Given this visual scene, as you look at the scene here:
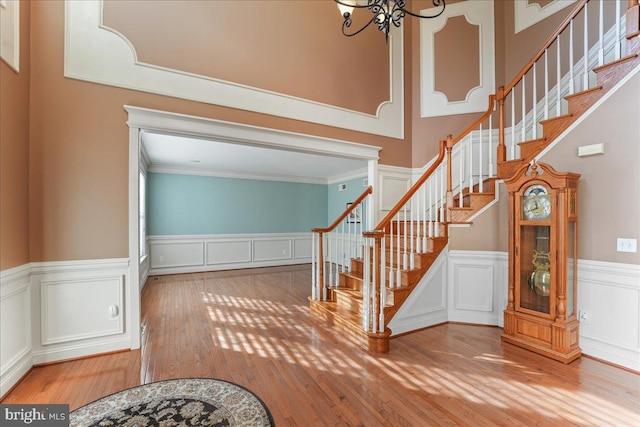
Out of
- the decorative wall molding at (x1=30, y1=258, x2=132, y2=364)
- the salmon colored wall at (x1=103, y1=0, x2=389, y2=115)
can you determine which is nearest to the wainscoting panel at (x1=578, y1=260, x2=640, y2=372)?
the salmon colored wall at (x1=103, y1=0, x2=389, y2=115)

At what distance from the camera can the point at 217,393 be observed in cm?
208

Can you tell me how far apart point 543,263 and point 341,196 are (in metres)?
5.75

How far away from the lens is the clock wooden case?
256 cm

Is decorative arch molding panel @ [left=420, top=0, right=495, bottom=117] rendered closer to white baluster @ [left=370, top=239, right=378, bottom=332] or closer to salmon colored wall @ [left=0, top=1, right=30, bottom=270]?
white baluster @ [left=370, top=239, right=378, bottom=332]

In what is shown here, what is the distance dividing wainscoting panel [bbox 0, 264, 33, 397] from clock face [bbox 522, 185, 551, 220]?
459 cm

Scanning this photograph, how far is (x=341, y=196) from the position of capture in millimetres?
8180

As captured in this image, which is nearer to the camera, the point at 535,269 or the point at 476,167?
the point at 535,269

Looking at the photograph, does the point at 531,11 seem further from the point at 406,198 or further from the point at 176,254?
the point at 176,254

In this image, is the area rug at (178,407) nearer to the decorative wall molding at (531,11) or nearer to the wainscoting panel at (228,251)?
the wainscoting panel at (228,251)

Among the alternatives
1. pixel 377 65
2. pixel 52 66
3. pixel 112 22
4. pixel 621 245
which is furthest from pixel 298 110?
pixel 621 245

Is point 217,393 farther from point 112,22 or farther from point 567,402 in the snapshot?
point 112,22

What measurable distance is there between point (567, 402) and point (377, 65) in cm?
432

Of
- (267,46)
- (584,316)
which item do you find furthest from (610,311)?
(267,46)

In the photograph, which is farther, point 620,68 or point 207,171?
point 207,171
